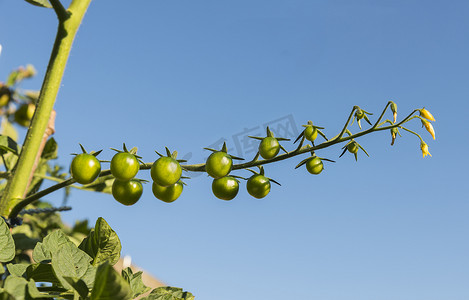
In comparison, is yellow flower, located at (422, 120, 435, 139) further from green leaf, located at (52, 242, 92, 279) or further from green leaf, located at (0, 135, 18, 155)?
green leaf, located at (0, 135, 18, 155)

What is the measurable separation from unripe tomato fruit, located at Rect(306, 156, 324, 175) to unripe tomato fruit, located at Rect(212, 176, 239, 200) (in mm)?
182

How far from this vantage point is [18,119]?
2.67 meters

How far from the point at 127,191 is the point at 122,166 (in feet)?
0.38

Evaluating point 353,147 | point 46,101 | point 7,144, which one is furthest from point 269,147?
point 7,144

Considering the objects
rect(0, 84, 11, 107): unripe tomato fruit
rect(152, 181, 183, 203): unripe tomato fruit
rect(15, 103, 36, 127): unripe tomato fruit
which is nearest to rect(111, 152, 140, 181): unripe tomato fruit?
rect(152, 181, 183, 203): unripe tomato fruit

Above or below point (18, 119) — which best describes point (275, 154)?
below

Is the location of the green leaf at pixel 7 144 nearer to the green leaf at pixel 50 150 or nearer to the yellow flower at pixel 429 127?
the green leaf at pixel 50 150

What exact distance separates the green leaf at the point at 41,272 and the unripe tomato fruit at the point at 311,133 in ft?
1.94

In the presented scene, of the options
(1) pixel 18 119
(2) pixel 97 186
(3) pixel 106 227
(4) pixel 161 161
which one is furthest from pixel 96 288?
(1) pixel 18 119

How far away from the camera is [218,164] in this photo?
1037 millimetres

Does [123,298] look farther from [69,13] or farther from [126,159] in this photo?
[69,13]

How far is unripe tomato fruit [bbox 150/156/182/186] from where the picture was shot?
105cm

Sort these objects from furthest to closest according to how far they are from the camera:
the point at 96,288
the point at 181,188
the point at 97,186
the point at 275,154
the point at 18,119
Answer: the point at 18,119, the point at 97,186, the point at 181,188, the point at 275,154, the point at 96,288

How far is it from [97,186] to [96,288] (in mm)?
1105
